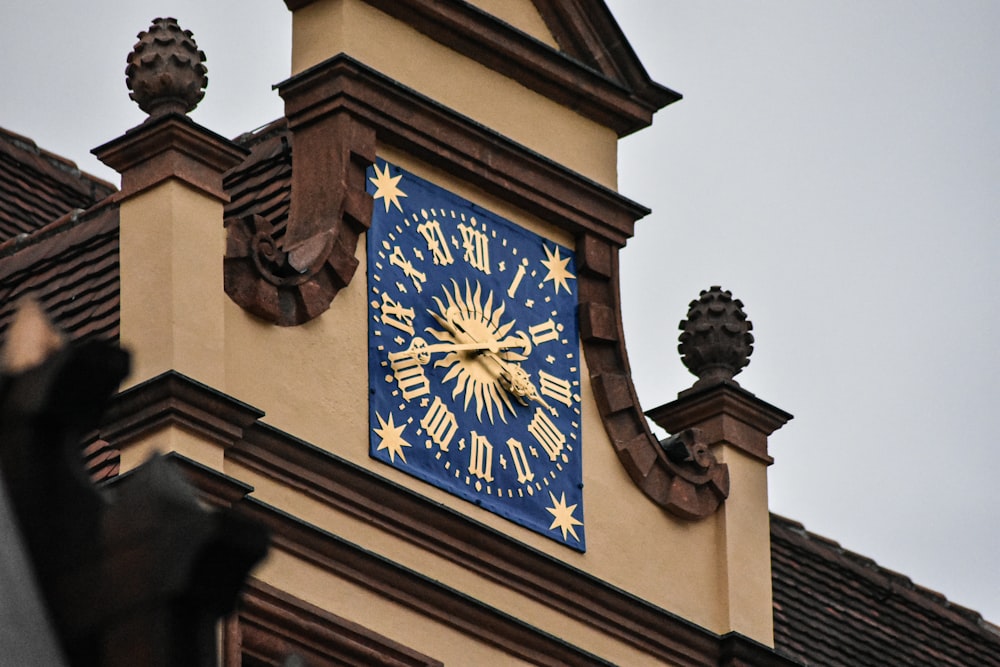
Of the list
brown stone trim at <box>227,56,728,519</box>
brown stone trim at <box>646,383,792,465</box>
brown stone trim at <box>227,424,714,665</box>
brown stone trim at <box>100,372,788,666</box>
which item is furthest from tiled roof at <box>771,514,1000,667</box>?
brown stone trim at <box>100,372,788,666</box>

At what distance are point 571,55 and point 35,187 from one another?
3.73m

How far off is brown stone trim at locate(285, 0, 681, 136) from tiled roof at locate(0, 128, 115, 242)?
3135 mm

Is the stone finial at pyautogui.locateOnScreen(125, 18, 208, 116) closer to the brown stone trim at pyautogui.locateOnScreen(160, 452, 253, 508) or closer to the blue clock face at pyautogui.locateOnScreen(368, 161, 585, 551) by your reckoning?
the blue clock face at pyautogui.locateOnScreen(368, 161, 585, 551)

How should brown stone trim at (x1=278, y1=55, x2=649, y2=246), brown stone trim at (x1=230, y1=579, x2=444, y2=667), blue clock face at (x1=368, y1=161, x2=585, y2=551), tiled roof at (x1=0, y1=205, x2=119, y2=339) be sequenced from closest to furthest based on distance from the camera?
1. brown stone trim at (x1=230, y1=579, x2=444, y2=667)
2. tiled roof at (x1=0, y1=205, x2=119, y2=339)
3. blue clock face at (x1=368, y1=161, x2=585, y2=551)
4. brown stone trim at (x1=278, y1=55, x2=649, y2=246)

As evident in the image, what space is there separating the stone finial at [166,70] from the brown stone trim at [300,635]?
216cm

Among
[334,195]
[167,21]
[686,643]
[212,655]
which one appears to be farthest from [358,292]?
[212,655]

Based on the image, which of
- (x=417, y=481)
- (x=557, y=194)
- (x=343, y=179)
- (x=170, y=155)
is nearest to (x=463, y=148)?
(x=557, y=194)

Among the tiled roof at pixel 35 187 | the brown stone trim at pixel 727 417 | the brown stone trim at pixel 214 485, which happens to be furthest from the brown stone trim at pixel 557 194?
the tiled roof at pixel 35 187

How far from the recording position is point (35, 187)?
1722 cm

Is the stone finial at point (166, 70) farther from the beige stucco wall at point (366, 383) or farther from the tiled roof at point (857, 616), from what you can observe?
the tiled roof at point (857, 616)

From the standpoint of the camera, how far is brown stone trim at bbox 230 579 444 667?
1212 centimetres

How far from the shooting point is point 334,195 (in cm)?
1345

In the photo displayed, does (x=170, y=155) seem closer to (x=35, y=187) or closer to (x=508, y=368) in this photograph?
(x=508, y=368)

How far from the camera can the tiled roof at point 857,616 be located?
57.8 feet
